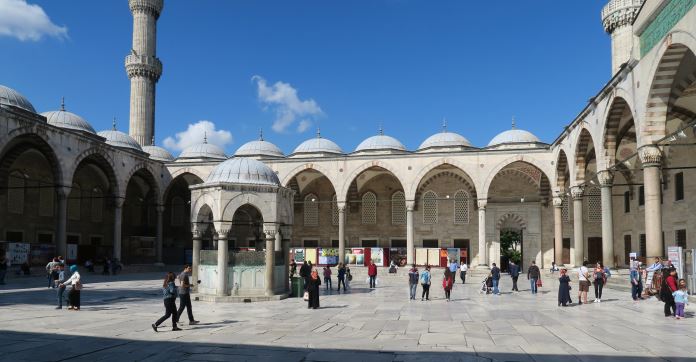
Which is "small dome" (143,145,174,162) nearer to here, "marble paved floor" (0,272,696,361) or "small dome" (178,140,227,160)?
"small dome" (178,140,227,160)

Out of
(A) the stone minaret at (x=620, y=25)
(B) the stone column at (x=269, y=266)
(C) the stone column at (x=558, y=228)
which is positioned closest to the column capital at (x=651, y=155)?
(B) the stone column at (x=269, y=266)

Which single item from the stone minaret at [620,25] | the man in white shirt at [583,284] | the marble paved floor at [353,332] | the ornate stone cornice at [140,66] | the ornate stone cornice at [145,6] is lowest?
the marble paved floor at [353,332]

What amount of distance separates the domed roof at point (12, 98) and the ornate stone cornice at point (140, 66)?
1040 cm

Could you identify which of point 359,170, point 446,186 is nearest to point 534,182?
point 446,186

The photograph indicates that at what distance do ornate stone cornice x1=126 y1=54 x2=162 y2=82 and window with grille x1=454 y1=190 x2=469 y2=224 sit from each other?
65.4 ft

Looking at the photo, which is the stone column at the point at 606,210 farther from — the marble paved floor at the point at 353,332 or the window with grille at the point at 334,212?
the window with grille at the point at 334,212

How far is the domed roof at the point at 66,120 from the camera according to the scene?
2778 cm

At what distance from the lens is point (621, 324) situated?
33.2ft

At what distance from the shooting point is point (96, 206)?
3138 cm

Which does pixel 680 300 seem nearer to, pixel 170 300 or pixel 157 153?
pixel 170 300

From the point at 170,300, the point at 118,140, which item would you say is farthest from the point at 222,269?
the point at 118,140

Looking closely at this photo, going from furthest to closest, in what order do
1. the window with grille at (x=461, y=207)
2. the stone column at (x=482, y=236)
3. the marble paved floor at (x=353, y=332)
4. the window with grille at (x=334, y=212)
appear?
1. the window with grille at (x=334, y=212)
2. the window with grille at (x=461, y=207)
3. the stone column at (x=482, y=236)
4. the marble paved floor at (x=353, y=332)

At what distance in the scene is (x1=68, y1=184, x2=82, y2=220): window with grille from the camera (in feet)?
96.3

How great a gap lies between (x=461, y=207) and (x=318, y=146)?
9.19 meters
